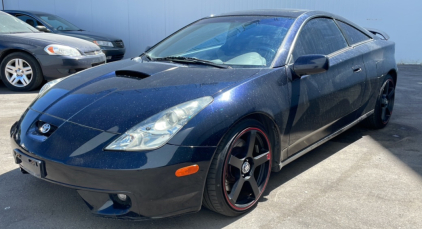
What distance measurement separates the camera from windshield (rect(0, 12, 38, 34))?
7.34 metres

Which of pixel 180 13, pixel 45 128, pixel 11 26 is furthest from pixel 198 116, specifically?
pixel 180 13

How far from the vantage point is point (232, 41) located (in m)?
3.62

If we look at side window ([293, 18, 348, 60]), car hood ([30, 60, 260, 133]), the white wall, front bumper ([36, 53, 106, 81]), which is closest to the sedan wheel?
front bumper ([36, 53, 106, 81])

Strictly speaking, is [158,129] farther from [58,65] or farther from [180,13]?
[180,13]

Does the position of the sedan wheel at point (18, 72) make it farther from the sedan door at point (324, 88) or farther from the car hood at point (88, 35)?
the sedan door at point (324, 88)

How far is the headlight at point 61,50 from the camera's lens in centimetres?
694

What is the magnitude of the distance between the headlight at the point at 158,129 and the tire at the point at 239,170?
11.7 inches

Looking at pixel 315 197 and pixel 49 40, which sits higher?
pixel 49 40

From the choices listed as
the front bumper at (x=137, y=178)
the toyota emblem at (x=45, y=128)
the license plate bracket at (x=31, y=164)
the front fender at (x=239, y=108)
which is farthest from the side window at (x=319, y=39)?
the license plate bracket at (x=31, y=164)

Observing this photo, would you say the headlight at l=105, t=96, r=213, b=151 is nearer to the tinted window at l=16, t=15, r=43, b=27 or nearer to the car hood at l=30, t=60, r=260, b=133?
the car hood at l=30, t=60, r=260, b=133

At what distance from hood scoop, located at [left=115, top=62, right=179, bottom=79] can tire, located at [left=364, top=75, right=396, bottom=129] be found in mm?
2595

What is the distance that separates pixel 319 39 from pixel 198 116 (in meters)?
1.84

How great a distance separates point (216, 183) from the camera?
2646 millimetres

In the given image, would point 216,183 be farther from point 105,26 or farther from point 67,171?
point 105,26
